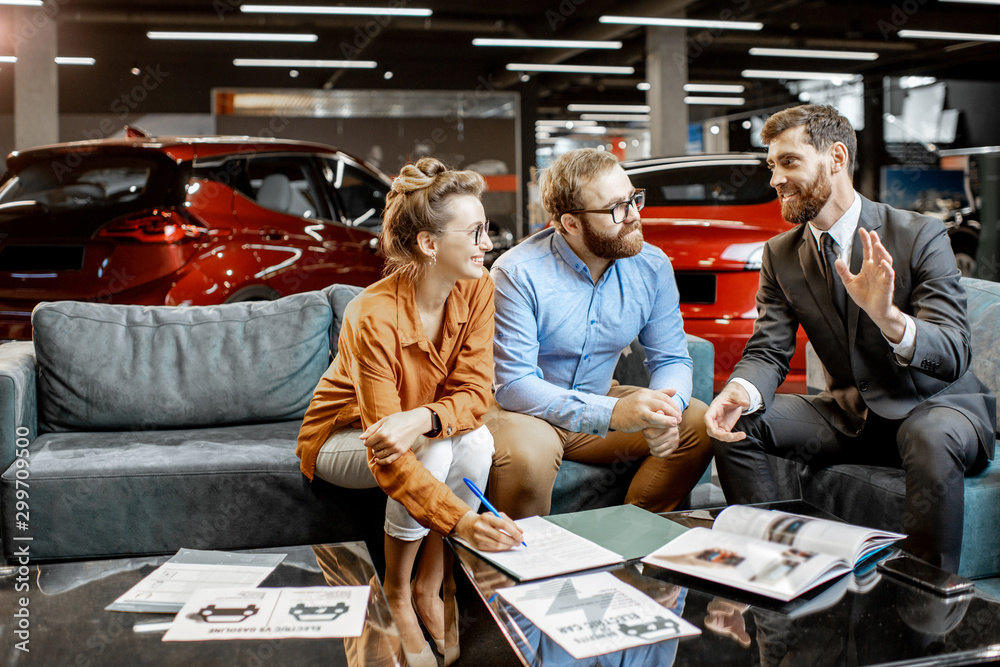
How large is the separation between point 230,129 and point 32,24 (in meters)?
2.22

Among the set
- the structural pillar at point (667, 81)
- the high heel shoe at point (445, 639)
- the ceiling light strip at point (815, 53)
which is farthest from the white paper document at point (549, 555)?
the ceiling light strip at point (815, 53)

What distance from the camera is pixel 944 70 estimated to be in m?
10.3

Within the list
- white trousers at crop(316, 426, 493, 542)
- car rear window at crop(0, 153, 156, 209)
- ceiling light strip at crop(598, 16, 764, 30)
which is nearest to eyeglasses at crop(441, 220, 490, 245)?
white trousers at crop(316, 426, 493, 542)

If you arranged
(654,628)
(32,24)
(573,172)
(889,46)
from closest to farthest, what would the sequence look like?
(654,628), (573,172), (32,24), (889,46)

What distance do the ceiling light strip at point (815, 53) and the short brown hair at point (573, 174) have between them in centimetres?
1014

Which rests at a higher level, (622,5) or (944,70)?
(622,5)

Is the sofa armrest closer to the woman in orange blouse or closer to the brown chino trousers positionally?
the woman in orange blouse

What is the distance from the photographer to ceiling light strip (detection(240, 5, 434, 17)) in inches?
353

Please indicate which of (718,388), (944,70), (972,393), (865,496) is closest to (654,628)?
(865,496)

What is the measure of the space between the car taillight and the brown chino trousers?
7.56ft

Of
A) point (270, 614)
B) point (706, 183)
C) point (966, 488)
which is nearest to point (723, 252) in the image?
point (706, 183)

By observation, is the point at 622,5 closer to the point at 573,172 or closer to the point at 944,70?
the point at 944,70

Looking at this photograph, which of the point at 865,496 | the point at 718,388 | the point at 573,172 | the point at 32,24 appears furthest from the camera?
the point at 32,24

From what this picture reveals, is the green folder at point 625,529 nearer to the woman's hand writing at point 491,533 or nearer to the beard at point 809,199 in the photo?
the woman's hand writing at point 491,533
